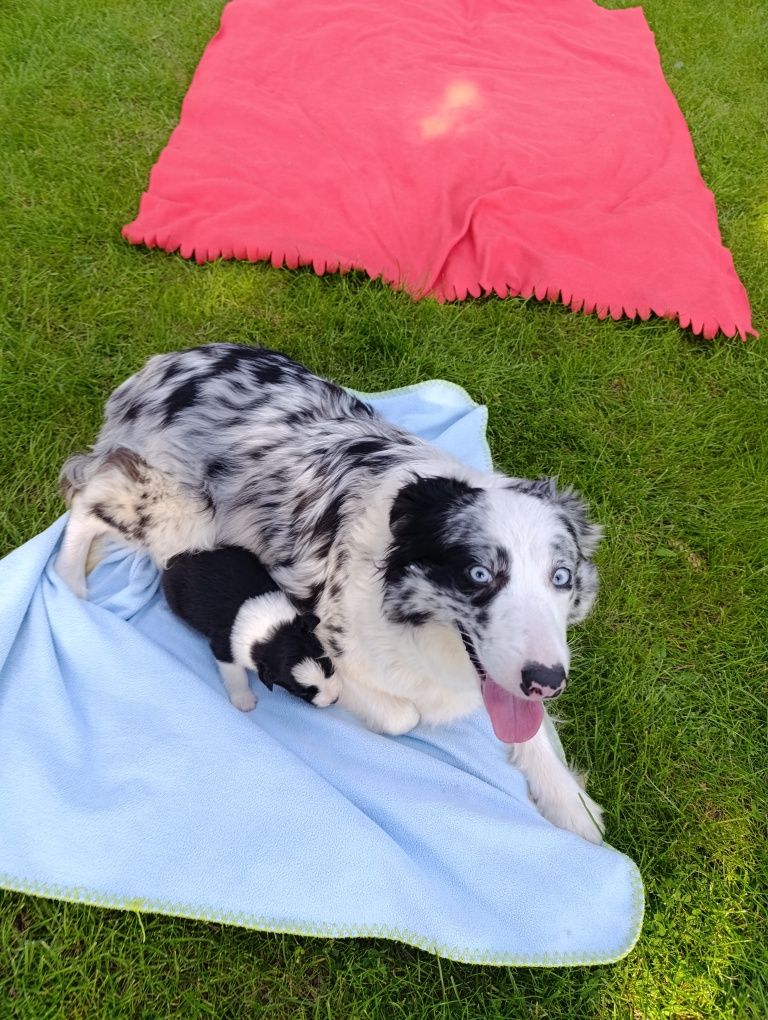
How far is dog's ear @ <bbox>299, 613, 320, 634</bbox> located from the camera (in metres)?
2.88

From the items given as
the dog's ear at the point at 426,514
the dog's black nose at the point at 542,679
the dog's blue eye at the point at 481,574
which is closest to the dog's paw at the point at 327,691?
the dog's ear at the point at 426,514

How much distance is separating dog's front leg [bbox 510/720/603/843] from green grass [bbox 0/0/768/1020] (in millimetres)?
145

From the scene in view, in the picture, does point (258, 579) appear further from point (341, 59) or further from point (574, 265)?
point (341, 59)

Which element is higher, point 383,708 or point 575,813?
point 383,708

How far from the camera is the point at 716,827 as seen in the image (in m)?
2.96

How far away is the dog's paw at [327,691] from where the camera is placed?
9.32 feet

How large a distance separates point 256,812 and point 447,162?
4413 millimetres

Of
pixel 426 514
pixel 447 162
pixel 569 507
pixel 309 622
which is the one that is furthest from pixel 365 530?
pixel 447 162

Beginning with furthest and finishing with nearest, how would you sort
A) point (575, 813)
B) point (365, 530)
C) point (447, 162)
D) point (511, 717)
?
point (447, 162)
point (575, 813)
point (365, 530)
point (511, 717)

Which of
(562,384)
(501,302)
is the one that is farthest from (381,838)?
(501,302)

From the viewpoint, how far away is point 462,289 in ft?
15.0

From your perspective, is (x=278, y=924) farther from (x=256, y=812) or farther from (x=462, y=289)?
(x=462, y=289)

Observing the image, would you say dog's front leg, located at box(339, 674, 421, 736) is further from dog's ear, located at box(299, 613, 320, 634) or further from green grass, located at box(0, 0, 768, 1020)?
green grass, located at box(0, 0, 768, 1020)

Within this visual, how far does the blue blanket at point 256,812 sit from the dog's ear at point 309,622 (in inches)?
16.0
